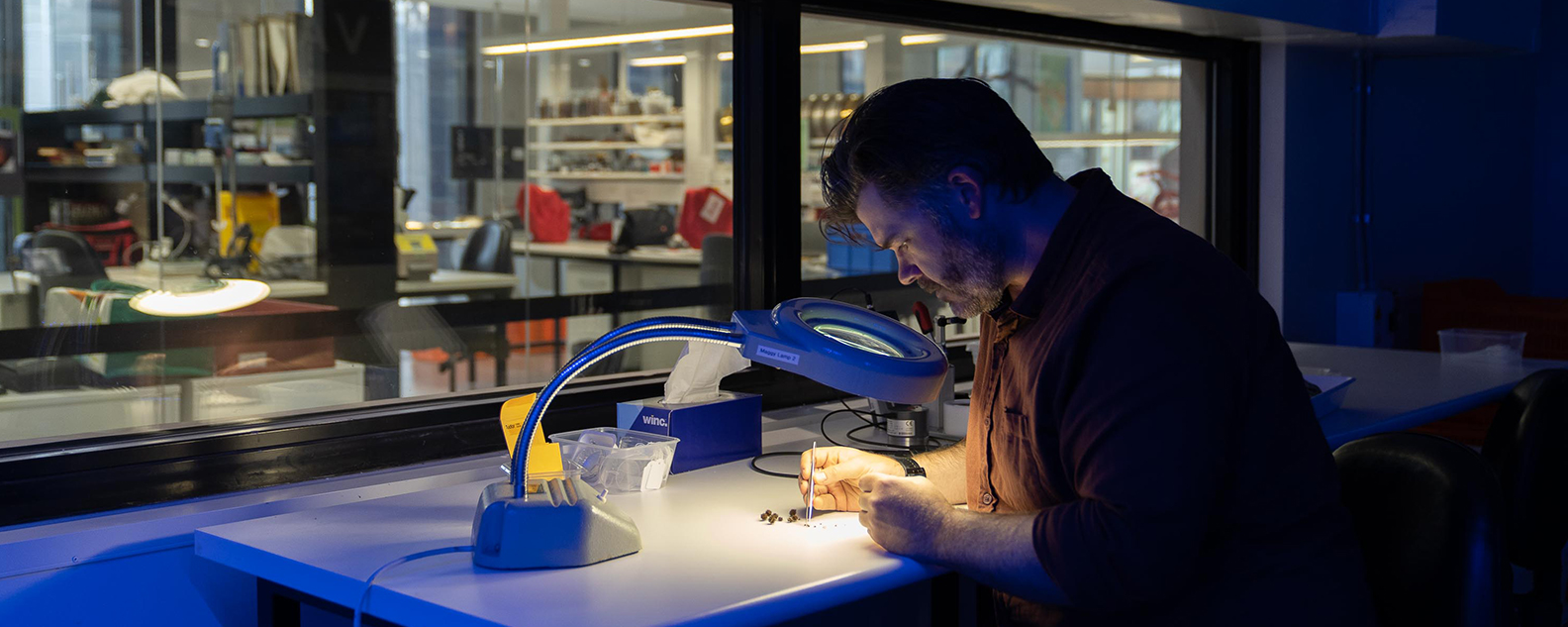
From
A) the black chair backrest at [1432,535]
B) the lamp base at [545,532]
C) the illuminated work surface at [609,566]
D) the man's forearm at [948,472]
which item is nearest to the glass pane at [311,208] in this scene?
the illuminated work surface at [609,566]

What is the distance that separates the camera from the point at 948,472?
177 cm

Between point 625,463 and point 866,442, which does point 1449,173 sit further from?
point 625,463

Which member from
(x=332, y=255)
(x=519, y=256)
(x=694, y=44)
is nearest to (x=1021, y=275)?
(x=332, y=255)

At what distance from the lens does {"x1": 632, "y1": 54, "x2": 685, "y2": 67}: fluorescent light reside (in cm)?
561

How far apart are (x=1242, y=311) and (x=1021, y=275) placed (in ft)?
0.89

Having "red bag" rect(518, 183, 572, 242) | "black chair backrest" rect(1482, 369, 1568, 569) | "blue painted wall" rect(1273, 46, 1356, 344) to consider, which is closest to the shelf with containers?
"red bag" rect(518, 183, 572, 242)

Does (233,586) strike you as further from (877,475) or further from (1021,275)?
(1021,275)

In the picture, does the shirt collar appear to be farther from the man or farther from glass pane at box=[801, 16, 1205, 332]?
glass pane at box=[801, 16, 1205, 332]

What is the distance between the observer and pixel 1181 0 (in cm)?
302

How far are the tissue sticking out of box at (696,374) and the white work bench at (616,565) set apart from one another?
0.46 ft

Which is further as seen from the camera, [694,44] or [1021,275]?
[694,44]

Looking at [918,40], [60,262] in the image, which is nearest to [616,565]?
[60,262]

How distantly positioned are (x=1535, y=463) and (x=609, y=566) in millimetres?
1626

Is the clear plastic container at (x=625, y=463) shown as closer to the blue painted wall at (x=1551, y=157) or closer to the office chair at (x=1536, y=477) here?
the office chair at (x=1536, y=477)
